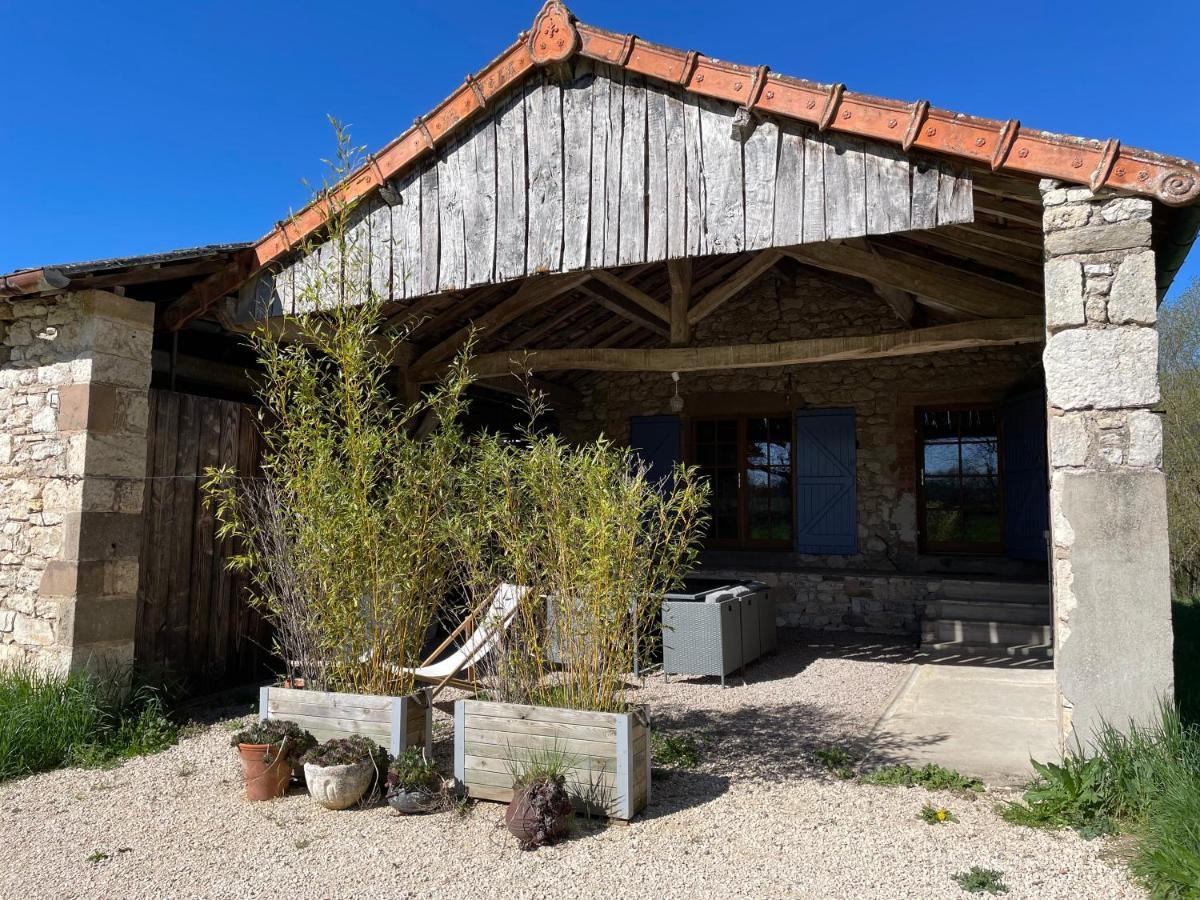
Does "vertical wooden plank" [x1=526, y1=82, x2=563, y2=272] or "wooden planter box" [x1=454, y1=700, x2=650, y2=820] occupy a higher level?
"vertical wooden plank" [x1=526, y1=82, x2=563, y2=272]

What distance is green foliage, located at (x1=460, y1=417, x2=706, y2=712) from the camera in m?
3.37

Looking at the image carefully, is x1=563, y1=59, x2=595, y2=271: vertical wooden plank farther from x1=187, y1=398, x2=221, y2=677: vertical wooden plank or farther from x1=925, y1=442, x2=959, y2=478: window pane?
x1=925, y1=442, x2=959, y2=478: window pane

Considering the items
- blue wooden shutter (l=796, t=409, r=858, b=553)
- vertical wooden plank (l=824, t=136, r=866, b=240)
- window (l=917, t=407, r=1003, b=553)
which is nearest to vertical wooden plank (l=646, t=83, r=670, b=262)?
vertical wooden plank (l=824, t=136, r=866, b=240)

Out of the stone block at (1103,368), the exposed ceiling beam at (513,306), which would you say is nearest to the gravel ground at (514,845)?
the stone block at (1103,368)

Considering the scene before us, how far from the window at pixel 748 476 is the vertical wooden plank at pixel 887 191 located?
492 centimetres

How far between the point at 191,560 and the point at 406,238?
2.39m

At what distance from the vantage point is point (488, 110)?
463cm

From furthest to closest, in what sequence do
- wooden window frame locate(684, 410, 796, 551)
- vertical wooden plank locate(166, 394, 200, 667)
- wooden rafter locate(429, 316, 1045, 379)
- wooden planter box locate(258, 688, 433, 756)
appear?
wooden window frame locate(684, 410, 796, 551) < wooden rafter locate(429, 316, 1045, 379) < vertical wooden plank locate(166, 394, 200, 667) < wooden planter box locate(258, 688, 433, 756)

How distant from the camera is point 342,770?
10.8 feet

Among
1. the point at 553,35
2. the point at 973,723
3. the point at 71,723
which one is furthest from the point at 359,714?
the point at 553,35

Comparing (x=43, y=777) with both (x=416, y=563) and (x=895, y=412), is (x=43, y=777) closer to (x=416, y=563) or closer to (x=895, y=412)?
(x=416, y=563)

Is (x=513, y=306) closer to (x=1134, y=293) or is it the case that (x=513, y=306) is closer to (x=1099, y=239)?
(x=1099, y=239)

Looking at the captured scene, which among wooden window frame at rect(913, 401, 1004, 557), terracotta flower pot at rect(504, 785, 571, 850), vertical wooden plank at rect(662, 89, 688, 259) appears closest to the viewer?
terracotta flower pot at rect(504, 785, 571, 850)

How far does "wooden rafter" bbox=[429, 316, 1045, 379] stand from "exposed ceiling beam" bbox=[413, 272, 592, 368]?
186mm
